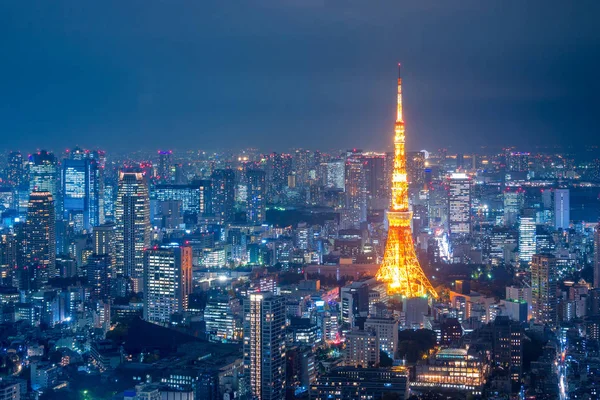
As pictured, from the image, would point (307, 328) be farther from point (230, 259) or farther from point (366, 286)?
point (230, 259)

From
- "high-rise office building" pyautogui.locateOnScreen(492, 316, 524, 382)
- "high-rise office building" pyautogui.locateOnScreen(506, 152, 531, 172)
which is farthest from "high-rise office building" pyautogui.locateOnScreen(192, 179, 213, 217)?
"high-rise office building" pyautogui.locateOnScreen(492, 316, 524, 382)

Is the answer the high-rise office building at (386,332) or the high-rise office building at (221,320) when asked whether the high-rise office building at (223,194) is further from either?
the high-rise office building at (386,332)

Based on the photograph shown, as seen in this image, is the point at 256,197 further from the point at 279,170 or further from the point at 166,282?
the point at 166,282

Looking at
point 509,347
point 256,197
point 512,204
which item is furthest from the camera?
point 256,197

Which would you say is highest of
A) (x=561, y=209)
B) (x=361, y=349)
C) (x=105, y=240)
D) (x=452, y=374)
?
(x=561, y=209)

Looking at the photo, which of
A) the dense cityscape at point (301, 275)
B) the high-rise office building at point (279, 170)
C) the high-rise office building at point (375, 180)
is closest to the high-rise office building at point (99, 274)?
the dense cityscape at point (301, 275)

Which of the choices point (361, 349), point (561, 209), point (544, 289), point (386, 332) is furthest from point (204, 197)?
point (361, 349)
